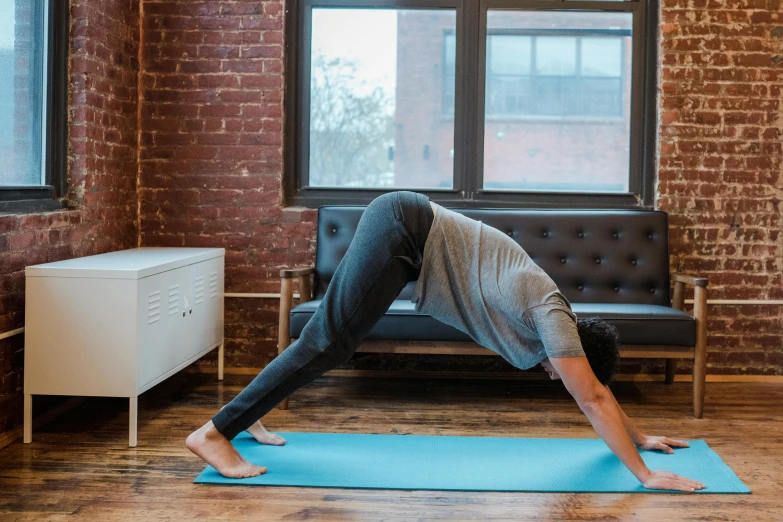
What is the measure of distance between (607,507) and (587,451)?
614 mm

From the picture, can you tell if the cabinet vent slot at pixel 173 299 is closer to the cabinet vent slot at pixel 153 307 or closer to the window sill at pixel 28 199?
the cabinet vent slot at pixel 153 307

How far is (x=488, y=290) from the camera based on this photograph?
2.76 meters

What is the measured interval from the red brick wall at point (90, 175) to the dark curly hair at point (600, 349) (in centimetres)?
230

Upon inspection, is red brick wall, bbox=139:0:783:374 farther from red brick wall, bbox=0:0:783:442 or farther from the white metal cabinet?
the white metal cabinet

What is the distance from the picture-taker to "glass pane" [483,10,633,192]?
16.0ft

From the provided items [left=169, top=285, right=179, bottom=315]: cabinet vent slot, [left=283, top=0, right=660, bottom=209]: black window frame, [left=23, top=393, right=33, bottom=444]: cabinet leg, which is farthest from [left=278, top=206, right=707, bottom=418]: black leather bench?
[left=23, top=393, right=33, bottom=444]: cabinet leg

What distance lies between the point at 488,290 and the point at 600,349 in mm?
448

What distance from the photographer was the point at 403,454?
328cm

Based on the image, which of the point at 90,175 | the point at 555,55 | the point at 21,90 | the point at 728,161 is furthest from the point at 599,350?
the point at 21,90

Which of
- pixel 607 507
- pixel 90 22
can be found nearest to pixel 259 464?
pixel 607 507

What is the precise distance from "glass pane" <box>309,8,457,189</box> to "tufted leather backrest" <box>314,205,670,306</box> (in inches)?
18.7

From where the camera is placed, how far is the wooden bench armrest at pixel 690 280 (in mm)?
3973

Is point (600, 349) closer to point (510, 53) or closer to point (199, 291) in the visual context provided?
point (199, 291)

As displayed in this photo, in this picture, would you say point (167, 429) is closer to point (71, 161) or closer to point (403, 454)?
point (403, 454)
